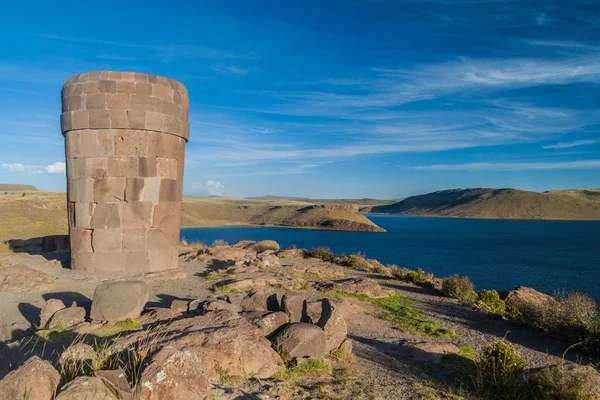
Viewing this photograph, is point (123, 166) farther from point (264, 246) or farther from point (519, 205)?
point (519, 205)

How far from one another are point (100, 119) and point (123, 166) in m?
1.50

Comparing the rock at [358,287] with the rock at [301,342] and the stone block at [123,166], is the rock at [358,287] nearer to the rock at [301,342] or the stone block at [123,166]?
the rock at [301,342]

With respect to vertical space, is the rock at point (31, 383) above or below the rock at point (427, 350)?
above

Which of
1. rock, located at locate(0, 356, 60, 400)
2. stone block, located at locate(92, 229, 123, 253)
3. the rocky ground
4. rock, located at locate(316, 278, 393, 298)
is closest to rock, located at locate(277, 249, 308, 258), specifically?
the rocky ground

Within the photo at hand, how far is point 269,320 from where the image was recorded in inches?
256

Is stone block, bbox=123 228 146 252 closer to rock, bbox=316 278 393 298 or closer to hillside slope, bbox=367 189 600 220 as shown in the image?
rock, bbox=316 278 393 298

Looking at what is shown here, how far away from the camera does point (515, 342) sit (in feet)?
28.3

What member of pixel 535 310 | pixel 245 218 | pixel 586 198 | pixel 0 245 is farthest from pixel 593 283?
pixel 586 198

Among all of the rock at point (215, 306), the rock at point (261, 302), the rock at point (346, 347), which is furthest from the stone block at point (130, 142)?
the rock at point (346, 347)

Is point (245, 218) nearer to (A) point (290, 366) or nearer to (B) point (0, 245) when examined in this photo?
(B) point (0, 245)

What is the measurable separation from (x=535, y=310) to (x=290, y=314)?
656 cm

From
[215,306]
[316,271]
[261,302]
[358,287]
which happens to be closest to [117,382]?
[215,306]

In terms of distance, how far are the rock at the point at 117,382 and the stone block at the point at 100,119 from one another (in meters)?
9.12

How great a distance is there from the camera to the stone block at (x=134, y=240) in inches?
470
